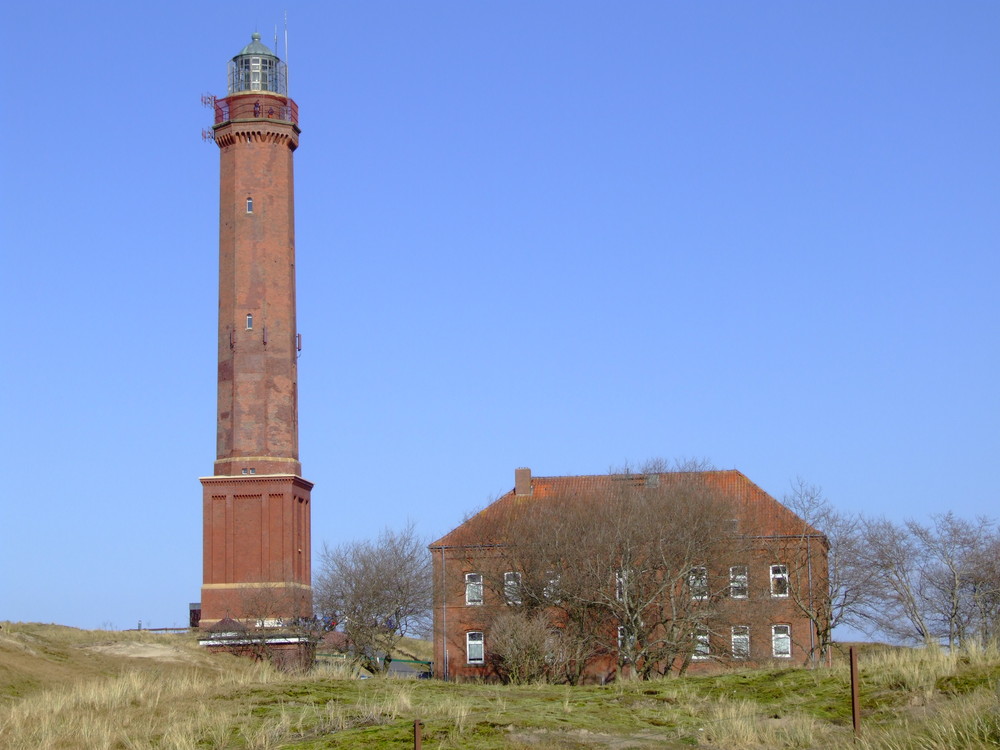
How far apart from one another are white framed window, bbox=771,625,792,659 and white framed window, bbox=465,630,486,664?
12381 mm

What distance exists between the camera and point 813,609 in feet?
165

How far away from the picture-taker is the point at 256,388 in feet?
196

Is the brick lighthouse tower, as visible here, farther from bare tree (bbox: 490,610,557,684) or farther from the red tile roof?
bare tree (bbox: 490,610,557,684)

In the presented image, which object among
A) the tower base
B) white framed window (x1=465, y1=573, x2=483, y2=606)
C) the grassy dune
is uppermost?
the tower base

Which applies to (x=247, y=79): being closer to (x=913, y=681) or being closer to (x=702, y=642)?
(x=702, y=642)

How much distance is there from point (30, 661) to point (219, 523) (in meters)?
18.8

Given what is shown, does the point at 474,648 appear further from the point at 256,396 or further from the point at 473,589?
the point at 256,396

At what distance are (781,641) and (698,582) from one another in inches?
234

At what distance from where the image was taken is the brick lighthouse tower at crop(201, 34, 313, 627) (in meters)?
58.6

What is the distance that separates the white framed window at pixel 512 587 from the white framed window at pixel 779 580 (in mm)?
10324

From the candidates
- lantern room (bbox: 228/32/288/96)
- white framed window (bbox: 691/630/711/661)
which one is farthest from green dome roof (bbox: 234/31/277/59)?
white framed window (bbox: 691/630/711/661)

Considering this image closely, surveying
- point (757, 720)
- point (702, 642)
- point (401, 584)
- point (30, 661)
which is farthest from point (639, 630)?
point (757, 720)

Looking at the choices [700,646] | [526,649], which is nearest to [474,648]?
[700,646]

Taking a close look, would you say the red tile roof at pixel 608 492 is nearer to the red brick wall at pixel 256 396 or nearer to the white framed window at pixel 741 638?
the white framed window at pixel 741 638
